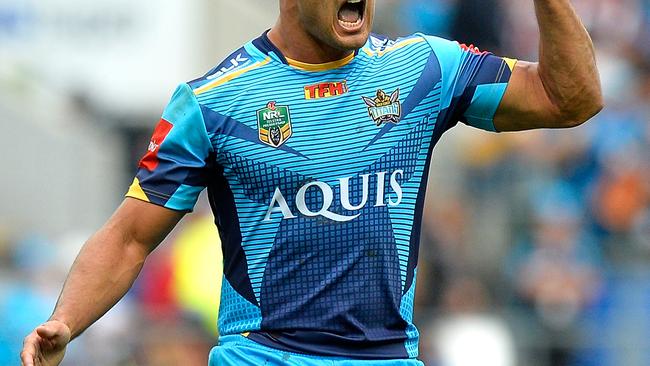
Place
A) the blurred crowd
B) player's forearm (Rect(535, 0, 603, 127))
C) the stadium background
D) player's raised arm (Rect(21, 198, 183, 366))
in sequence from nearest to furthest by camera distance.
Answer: player's forearm (Rect(535, 0, 603, 127))
player's raised arm (Rect(21, 198, 183, 366))
the blurred crowd
the stadium background

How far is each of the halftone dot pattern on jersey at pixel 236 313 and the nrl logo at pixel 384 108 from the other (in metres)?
0.75

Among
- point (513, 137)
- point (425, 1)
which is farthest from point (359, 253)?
point (425, 1)

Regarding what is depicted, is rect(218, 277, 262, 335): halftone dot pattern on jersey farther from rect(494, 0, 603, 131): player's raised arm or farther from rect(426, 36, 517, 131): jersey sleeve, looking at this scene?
rect(494, 0, 603, 131): player's raised arm

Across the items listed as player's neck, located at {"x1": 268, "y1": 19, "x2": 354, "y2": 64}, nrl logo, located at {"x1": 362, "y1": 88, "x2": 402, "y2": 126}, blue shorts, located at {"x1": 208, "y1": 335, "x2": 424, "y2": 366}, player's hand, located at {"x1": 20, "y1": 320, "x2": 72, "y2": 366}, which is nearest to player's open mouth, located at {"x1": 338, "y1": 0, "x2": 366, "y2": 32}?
player's neck, located at {"x1": 268, "y1": 19, "x2": 354, "y2": 64}

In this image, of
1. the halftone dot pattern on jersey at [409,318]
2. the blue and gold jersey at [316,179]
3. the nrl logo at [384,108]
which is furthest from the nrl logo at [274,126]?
the halftone dot pattern on jersey at [409,318]

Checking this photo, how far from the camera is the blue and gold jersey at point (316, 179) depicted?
5301 mm

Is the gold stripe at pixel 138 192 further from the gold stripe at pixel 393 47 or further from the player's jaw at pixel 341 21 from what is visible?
the gold stripe at pixel 393 47

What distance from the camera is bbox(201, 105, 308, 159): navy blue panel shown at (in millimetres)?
5340

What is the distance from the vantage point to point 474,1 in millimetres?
13953

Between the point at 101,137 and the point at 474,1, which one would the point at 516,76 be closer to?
the point at 474,1

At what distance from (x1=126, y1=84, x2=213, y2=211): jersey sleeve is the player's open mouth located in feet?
1.84

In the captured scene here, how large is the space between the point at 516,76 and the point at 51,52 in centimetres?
1058

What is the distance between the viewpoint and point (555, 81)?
17.5 feet

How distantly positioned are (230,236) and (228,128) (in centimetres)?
38
